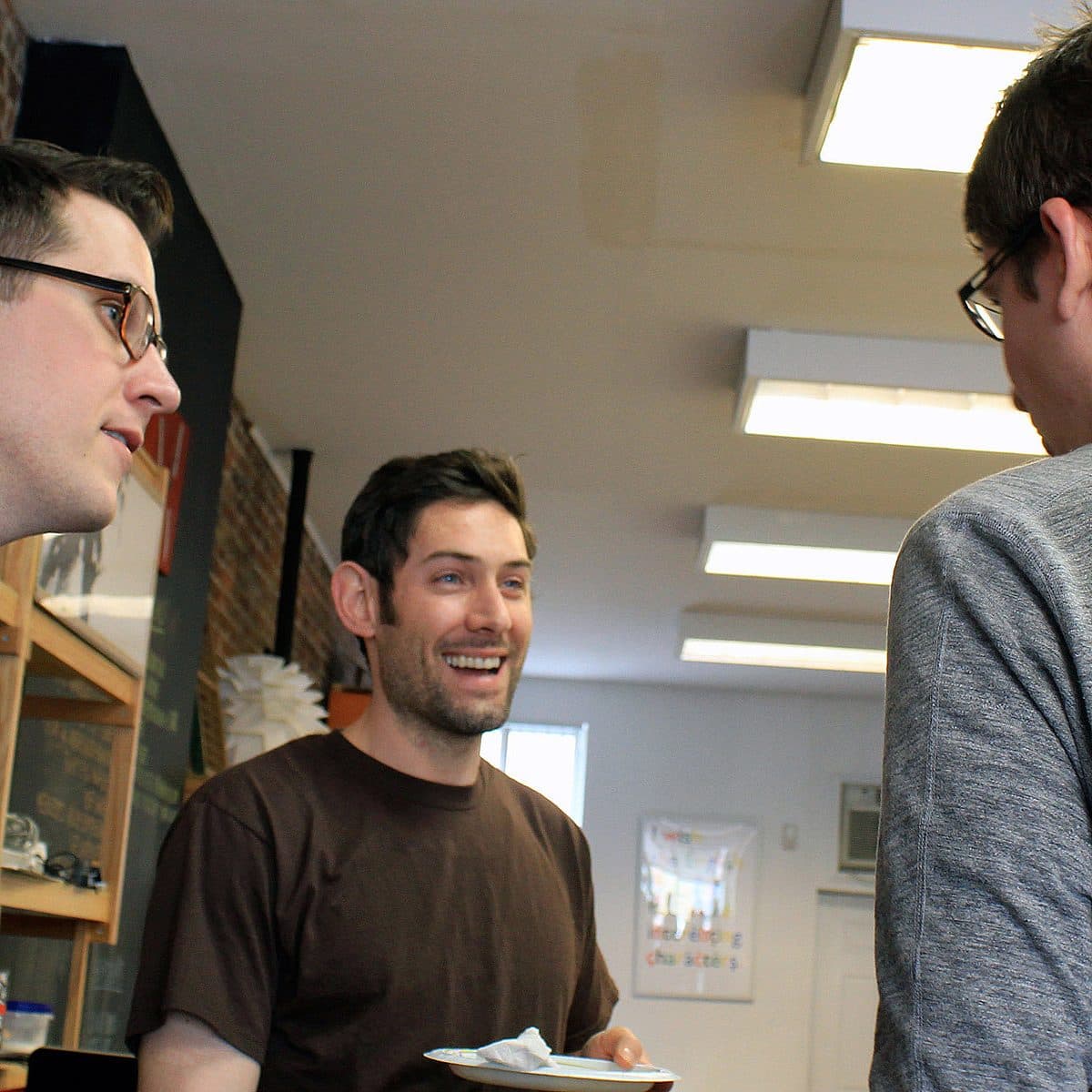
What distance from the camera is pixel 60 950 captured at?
126 inches

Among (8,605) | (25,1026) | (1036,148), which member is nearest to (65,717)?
(25,1026)

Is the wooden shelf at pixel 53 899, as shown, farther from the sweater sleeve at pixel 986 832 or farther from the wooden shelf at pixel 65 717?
the sweater sleeve at pixel 986 832

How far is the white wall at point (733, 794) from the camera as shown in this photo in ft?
32.2

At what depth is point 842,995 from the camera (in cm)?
995

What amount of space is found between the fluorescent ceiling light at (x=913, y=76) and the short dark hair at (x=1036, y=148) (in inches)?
65.0

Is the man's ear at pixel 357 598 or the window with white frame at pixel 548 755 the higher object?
the window with white frame at pixel 548 755

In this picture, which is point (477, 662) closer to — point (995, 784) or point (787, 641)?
point (995, 784)

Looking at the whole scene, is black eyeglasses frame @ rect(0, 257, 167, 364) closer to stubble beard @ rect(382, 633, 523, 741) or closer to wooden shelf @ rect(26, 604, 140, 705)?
stubble beard @ rect(382, 633, 523, 741)

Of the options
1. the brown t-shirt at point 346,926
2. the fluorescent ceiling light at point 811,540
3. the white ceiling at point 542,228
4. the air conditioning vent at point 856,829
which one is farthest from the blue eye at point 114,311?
the air conditioning vent at point 856,829

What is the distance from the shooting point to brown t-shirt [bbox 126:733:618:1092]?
1.67m

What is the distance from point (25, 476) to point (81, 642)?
1227 mm

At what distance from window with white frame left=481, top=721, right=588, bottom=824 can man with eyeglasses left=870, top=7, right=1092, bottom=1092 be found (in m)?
9.51

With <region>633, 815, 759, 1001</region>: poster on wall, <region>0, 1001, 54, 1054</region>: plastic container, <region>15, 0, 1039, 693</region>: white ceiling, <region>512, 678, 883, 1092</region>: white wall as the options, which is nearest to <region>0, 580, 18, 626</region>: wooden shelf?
<region>0, 1001, 54, 1054</region>: plastic container

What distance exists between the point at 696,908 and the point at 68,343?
918 cm
